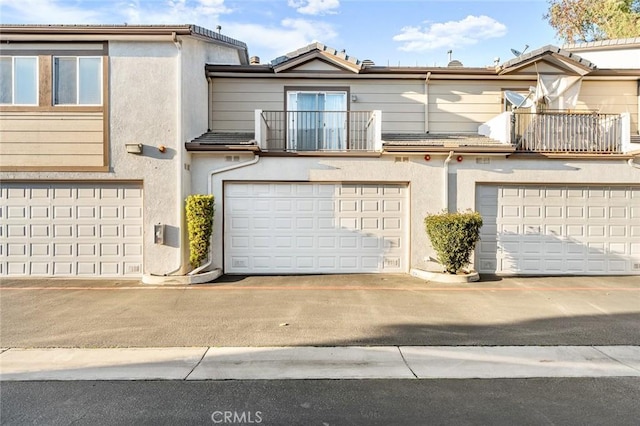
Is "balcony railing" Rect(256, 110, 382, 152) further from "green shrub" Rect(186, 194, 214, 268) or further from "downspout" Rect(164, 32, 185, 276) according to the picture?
"green shrub" Rect(186, 194, 214, 268)

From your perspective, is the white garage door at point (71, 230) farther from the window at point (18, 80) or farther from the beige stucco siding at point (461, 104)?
the beige stucco siding at point (461, 104)

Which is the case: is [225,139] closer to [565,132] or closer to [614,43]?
[565,132]

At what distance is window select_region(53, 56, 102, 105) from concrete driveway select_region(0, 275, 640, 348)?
14.5 ft

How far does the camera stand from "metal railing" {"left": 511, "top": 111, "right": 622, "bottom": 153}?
9445 millimetres

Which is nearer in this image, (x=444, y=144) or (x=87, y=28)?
(x=87, y=28)

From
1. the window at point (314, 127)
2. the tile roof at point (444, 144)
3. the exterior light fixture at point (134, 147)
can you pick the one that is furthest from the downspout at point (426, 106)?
the exterior light fixture at point (134, 147)

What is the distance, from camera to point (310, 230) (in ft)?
30.2

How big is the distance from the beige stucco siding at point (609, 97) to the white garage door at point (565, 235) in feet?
10.1

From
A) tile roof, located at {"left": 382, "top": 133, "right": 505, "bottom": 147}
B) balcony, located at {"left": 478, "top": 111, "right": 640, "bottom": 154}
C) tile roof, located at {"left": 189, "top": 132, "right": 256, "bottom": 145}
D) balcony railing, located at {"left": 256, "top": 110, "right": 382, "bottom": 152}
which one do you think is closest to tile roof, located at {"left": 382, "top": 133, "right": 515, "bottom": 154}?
tile roof, located at {"left": 382, "top": 133, "right": 505, "bottom": 147}

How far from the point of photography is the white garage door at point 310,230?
917 cm

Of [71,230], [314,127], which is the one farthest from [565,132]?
[71,230]

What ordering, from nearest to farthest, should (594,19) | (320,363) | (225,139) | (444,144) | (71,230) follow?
(320,363) < (71,230) < (444,144) < (225,139) < (594,19)

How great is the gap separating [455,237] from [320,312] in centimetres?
396

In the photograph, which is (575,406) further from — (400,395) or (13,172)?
(13,172)
